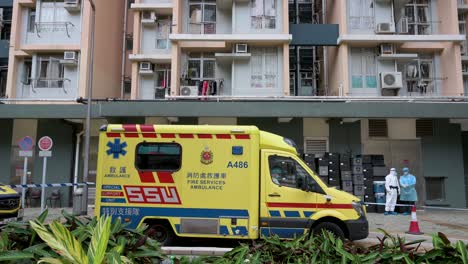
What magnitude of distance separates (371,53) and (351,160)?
22.5 feet

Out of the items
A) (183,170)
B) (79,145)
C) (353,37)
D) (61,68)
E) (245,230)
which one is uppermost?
(353,37)

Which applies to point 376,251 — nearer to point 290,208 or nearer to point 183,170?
point 290,208

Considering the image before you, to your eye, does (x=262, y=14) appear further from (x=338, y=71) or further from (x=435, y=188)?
(x=435, y=188)

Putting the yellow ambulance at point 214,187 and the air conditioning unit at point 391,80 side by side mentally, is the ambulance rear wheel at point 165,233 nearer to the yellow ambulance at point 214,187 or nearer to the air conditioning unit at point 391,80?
the yellow ambulance at point 214,187

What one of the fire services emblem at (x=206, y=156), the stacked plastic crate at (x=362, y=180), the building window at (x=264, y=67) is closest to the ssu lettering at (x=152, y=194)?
the fire services emblem at (x=206, y=156)

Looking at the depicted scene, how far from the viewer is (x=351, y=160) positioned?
17266 mm

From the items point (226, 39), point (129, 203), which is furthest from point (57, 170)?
point (129, 203)

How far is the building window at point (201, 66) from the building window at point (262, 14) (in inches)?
109

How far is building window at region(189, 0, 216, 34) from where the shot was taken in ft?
71.3

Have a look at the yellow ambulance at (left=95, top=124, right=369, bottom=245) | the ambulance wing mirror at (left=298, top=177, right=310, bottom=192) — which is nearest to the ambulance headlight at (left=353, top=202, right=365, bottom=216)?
the yellow ambulance at (left=95, top=124, right=369, bottom=245)

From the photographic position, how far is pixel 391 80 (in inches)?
781

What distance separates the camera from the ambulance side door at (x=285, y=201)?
343 inches

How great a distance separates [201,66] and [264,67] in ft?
10.8

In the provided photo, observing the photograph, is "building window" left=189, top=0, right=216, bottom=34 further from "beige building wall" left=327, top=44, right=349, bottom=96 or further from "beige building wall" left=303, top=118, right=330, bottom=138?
"beige building wall" left=303, top=118, right=330, bottom=138
